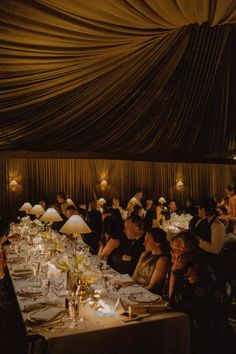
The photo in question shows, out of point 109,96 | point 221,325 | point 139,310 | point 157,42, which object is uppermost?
point 157,42

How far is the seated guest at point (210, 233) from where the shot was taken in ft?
15.2

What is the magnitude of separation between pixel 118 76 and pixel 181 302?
8.40 feet

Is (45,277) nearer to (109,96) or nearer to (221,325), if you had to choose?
(221,325)

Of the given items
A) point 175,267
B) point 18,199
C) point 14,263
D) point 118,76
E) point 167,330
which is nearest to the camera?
point 167,330

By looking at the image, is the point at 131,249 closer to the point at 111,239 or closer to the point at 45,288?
the point at 111,239

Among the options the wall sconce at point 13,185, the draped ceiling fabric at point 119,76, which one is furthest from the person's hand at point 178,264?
the wall sconce at point 13,185

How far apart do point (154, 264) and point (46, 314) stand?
141 centimetres

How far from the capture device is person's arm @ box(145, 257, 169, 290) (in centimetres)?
345

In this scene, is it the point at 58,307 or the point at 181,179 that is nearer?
the point at 58,307

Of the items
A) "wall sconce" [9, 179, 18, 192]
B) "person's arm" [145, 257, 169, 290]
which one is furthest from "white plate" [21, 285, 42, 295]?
"wall sconce" [9, 179, 18, 192]

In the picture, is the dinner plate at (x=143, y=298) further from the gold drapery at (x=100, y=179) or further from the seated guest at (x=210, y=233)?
the gold drapery at (x=100, y=179)

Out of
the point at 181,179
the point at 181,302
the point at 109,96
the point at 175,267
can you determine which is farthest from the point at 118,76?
the point at 181,179

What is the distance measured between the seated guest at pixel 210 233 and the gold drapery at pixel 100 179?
804 cm

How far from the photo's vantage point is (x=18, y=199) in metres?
12.3
